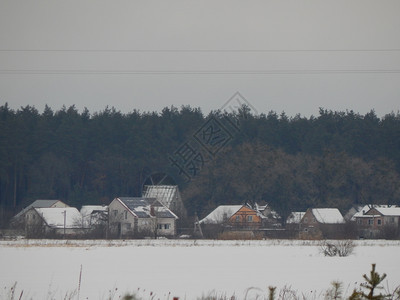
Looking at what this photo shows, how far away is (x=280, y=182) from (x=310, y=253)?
168ft

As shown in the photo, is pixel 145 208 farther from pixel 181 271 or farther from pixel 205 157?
Answer: pixel 181 271

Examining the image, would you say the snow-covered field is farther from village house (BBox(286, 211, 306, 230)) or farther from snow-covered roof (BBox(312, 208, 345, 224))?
snow-covered roof (BBox(312, 208, 345, 224))

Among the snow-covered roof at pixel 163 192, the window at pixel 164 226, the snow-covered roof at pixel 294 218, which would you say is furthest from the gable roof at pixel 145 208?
the snow-covered roof at pixel 294 218

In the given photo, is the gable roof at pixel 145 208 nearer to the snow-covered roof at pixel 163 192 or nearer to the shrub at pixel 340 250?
the snow-covered roof at pixel 163 192

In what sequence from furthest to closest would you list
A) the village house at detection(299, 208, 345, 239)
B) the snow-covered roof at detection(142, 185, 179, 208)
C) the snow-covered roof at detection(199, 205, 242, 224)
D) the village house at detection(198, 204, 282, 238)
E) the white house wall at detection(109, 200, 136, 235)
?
the snow-covered roof at detection(142, 185, 179, 208)
the snow-covered roof at detection(199, 205, 242, 224)
the white house wall at detection(109, 200, 136, 235)
the village house at detection(198, 204, 282, 238)
the village house at detection(299, 208, 345, 239)

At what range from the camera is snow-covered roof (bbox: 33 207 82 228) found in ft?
238

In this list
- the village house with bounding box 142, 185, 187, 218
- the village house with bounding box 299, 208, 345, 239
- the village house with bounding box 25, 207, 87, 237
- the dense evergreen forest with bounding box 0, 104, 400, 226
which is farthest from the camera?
the dense evergreen forest with bounding box 0, 104, 400, 226

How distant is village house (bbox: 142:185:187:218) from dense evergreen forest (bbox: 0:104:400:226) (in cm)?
334

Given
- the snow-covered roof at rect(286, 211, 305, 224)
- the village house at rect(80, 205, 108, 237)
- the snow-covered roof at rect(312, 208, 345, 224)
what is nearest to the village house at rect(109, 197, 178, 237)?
the village house at rect(80, 205, 108, 237)

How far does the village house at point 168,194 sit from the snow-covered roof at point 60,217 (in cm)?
1192

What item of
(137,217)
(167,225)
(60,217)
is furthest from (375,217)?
(60,217)

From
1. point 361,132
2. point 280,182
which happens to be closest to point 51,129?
point 280,182

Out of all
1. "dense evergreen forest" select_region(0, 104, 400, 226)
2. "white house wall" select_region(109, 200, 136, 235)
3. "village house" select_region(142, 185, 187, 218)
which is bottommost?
"white house wall" select_region(109, 200, 136, 235)

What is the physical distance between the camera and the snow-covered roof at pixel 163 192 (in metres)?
86.9
